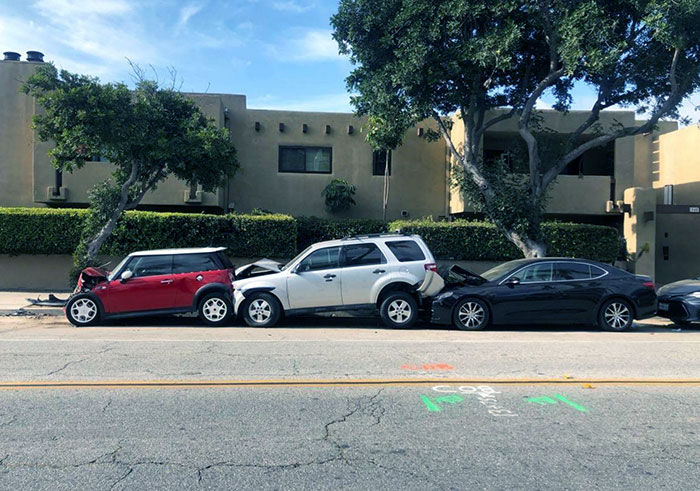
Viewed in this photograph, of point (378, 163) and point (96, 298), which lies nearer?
point (96, 298)

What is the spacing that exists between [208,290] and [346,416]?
6.51 m

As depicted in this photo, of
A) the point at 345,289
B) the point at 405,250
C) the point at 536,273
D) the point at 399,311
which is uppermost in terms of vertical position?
the point at 405,250

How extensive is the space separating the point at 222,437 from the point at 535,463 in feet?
8.44

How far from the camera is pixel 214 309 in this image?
11.1 meters

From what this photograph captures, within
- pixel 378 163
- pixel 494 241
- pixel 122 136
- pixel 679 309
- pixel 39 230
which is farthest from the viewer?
pixel 378 163

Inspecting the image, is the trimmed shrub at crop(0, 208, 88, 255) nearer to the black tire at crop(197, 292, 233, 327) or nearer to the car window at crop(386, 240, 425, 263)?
the black tire at crop(197, 292, 233, 327)

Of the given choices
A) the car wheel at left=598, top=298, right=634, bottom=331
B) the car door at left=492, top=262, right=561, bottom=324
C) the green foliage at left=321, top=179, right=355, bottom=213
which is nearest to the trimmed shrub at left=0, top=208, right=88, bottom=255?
the green foliage at left=321, top=179, right=355, bottom=213

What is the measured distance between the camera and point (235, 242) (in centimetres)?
1634

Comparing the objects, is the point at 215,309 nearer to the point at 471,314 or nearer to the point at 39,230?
the point at 471,314

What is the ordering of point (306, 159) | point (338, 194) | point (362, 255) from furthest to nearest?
1. point (306, 159)
2. point (338, 194)
3. point (362, 255)

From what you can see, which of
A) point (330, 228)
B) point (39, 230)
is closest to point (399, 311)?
point (330, 228)

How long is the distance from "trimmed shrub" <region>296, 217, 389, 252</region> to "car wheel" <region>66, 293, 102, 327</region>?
23.7 feet

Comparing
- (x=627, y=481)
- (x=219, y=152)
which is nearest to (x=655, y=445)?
(x=627, y=481)

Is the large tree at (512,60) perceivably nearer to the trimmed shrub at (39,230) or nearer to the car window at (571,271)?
Result: the car window at (571,271)
